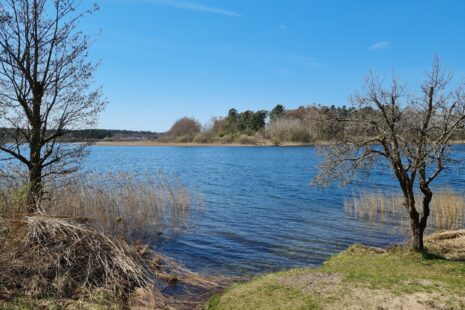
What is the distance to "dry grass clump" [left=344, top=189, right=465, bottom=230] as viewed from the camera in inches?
673

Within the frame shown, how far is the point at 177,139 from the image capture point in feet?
406

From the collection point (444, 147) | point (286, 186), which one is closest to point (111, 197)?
point (444, 147)

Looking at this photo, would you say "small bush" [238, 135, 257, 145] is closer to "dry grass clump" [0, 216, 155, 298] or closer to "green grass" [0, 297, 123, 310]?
"dry grass clump" [0, 216, 155, 298]

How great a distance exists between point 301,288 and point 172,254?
658 centimetres

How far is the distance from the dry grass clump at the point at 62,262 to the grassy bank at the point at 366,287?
195cm

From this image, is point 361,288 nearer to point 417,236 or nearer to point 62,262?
point 417,236

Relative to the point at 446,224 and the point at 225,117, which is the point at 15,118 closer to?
the point at 446,224

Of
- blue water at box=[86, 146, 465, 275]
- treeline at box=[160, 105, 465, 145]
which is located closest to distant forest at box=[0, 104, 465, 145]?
treeline at box=[160, 105, 465, 145]

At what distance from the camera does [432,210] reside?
18.6 metres

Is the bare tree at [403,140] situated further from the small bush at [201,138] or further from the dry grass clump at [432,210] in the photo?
the small bush at [201,138]

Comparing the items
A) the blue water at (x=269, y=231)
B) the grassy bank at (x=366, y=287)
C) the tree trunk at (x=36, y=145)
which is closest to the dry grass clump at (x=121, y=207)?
the blue water at (x=269, y=231)

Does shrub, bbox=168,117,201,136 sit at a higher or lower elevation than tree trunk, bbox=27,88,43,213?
higher

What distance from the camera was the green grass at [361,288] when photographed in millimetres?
6422

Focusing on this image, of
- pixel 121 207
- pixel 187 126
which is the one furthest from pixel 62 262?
pixel 187 126
